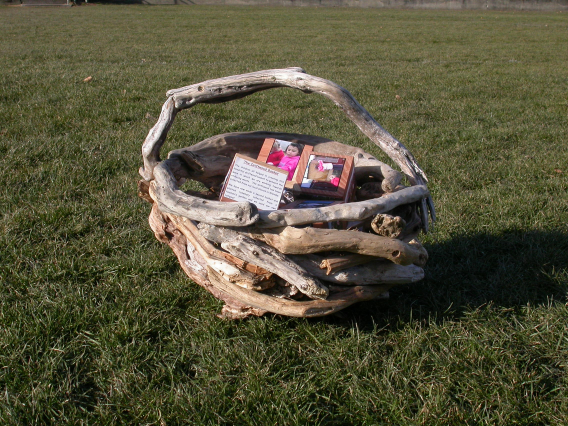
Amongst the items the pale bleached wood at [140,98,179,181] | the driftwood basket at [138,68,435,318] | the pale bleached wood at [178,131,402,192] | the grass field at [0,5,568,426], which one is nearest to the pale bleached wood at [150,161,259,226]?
the driftwood basket at [138,68,435,318]

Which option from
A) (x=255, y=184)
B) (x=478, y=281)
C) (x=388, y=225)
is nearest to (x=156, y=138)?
(x=255, y=184)

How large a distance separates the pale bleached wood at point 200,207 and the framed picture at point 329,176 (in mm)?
711

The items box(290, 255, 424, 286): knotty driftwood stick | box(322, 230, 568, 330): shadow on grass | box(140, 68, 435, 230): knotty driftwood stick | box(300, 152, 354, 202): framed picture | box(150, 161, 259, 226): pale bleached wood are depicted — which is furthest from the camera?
box(300, 152, 354, 202): framed picture

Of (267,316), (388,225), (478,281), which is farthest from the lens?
(478,281)

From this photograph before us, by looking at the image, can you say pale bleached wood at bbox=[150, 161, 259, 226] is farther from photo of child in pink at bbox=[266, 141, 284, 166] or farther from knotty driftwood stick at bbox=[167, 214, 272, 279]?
photo of child in pink at bbox=[266, 141, 284, 166]

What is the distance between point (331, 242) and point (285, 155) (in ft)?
3.18

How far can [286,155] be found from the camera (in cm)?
264

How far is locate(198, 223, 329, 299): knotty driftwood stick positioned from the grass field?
1.29 ft

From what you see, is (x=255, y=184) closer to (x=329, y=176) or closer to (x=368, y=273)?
(x=329, y=176)

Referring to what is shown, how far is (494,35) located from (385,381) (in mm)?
15471

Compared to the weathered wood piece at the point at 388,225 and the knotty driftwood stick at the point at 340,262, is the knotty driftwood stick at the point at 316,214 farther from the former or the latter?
the knotty driftwood stick at the point at 340,262

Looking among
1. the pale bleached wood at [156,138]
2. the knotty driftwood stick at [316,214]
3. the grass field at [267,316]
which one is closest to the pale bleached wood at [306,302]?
the grass field at [267,316]

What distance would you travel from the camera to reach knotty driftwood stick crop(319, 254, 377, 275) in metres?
1.85

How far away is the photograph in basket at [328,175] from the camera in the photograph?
2412 mm
